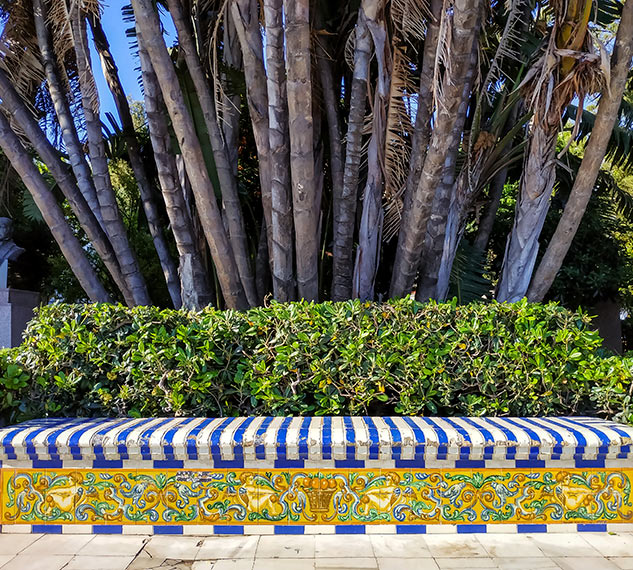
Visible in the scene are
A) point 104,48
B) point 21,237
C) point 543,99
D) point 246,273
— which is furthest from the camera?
point 21,237

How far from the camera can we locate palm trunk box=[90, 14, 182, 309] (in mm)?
5684

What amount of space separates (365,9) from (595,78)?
6.23ft

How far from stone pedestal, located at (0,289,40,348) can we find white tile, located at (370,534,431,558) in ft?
21.1

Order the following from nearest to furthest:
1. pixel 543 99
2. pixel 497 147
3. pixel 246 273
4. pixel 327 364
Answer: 1. pixel 327 364
2. pixel 543 99
3. pixel 246 273
4. pixel 497 147

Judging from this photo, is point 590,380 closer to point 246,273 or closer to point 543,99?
point 543,99

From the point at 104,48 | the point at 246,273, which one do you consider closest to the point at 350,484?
the point at 246,273

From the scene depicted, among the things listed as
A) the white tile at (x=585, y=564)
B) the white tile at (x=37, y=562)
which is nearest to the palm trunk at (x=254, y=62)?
the white tile at (x=37, y=562)

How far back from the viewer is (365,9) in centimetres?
411

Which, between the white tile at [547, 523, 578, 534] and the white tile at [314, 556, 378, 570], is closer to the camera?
the white tile at [314, 556, 378, 570]

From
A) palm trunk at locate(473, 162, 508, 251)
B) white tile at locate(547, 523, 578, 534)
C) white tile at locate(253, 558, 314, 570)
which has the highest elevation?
palm trunk at locate(473, 162, 508, 251)

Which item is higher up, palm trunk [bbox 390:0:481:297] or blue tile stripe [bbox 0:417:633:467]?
palm trunk [bbox 390:0:481:297]

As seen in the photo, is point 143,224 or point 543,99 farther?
point 143,224

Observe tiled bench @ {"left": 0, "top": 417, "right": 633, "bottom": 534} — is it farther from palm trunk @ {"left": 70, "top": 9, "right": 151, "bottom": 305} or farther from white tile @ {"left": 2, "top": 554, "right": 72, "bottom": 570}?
palm trunk @ {"left": 70, "top": 9, "right": 151, "bottom": 305}

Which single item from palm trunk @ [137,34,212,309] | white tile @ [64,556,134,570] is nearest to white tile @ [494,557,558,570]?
white tile @ [64,556,134,570]
